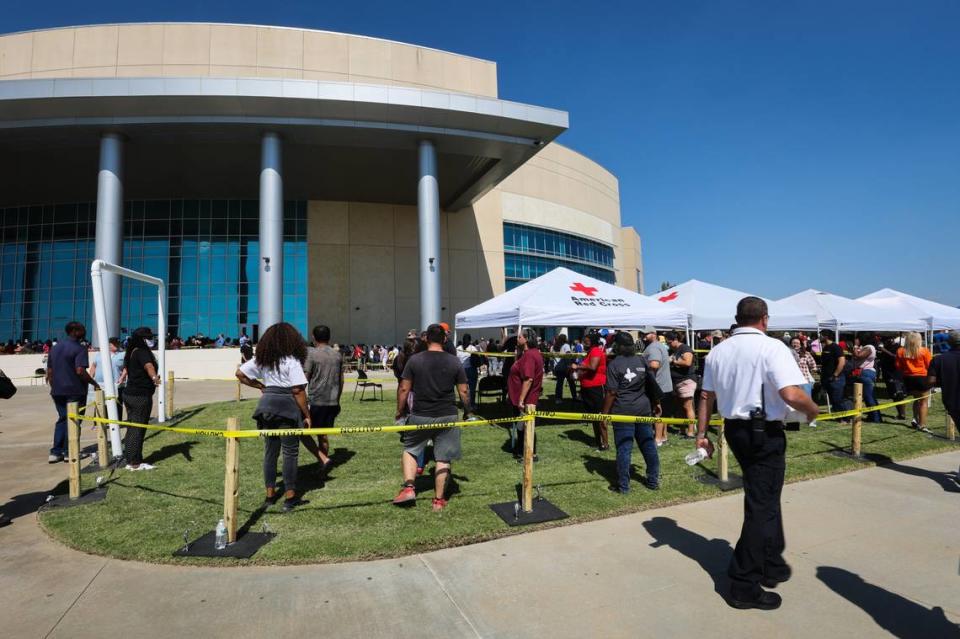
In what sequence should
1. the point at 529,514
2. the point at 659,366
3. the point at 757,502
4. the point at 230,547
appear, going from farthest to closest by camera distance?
the point at 659,366
the point at 529,514
the point at 230,547
the point at 757,502

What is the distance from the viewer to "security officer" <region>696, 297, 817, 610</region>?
325cm

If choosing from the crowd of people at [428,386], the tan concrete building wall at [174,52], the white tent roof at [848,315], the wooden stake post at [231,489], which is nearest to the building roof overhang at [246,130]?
the tan concrete building wall at [174,52]

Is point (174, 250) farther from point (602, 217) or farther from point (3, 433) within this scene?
point (602, 217)

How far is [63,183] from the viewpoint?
28.6 m

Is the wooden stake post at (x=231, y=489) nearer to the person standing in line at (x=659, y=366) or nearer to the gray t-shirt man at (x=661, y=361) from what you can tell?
the person standing in line at (x=659, y=366)

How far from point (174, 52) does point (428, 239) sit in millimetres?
17948

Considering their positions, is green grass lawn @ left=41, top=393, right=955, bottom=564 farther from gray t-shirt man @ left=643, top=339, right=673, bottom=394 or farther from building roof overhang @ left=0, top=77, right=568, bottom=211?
building roof overhang @ left=0, top=77, right=568, bottom=211

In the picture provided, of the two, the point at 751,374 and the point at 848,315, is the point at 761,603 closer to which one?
the point at 751,374

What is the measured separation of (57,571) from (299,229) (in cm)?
3076

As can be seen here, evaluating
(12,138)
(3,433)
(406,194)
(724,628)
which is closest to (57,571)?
(724,628)

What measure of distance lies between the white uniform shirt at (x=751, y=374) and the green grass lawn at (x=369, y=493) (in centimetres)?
218

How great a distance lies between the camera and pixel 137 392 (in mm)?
6758

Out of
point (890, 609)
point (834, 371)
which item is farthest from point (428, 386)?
point (834, 371)

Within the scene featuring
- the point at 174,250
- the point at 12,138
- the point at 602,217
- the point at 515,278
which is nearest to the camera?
the point at 12,138
